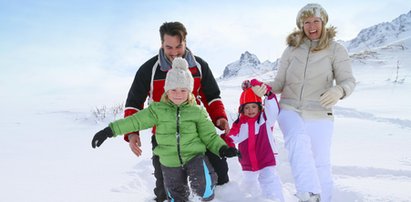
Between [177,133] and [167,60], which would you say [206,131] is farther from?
[167,60]

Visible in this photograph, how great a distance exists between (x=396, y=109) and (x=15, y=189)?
790 cm

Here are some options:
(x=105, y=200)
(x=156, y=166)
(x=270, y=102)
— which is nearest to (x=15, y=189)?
(x=105, y=200)

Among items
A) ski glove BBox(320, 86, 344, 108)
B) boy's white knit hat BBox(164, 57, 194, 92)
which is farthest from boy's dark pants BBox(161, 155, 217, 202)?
ski glove BBox(320, 86, 344, 108)

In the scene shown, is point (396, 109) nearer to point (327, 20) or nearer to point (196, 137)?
point (327, 20)

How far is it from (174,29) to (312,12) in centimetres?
141

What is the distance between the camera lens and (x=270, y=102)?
3.47m

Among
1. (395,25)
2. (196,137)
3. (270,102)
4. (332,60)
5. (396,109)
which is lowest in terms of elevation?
(396,109)

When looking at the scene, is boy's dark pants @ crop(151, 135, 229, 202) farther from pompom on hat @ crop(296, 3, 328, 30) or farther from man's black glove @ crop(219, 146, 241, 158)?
pompom on hat @ crop(296, 3, 328, 30)

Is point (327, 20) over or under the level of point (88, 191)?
over

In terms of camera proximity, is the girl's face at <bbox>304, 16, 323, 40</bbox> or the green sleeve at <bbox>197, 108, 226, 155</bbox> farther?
the girl's face at <bbox>304, 16, 323, 40</bbox>

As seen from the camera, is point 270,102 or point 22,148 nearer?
point 270,102

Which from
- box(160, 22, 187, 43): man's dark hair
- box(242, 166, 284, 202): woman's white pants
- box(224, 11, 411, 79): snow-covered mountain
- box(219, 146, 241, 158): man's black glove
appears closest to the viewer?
box(219, 146, 241, 158): man's black glove

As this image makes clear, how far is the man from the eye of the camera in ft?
11.3

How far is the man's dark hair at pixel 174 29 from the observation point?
11.2ft
